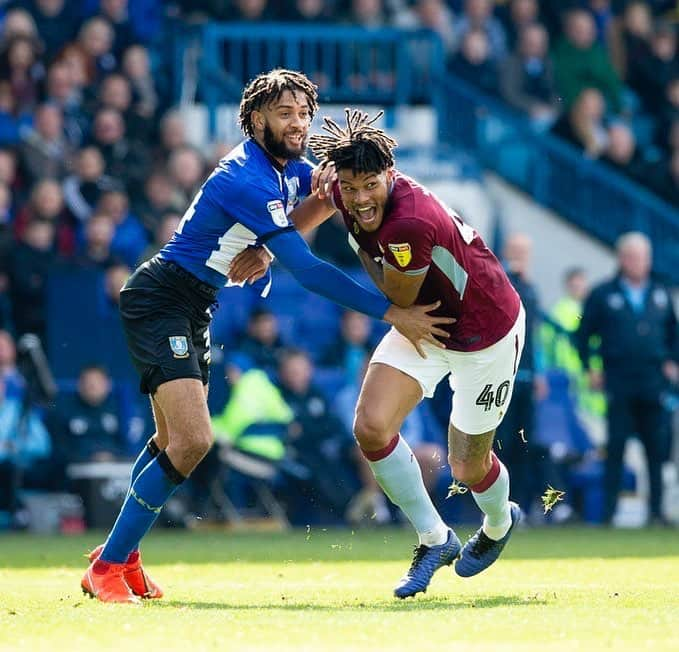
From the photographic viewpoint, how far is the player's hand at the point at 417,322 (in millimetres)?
8195

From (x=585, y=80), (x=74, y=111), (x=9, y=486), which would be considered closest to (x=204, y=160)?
(x=74, y=111)

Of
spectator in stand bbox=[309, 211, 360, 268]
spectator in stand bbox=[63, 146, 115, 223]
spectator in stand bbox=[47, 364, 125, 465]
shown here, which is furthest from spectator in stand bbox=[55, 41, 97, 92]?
spectator in stand bbox=[47, 364, 125, 465]

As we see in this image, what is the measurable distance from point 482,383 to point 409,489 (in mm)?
622

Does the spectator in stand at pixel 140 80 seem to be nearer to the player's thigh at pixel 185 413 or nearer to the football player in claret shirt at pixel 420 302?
the football player in claret shirt at pixel 420 302

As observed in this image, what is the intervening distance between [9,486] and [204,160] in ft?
12.9

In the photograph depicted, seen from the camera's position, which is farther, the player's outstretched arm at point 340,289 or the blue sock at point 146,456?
the blue sock at point 146,456

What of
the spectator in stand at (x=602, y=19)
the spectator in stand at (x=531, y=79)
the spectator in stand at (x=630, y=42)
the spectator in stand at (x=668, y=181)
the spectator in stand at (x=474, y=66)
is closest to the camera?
the spectator in stand at (x=668, y=181)

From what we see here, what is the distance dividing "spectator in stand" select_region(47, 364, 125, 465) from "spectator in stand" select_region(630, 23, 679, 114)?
8349 mm

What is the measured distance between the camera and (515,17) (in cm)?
2006

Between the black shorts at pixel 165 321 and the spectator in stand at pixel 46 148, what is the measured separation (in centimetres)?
728

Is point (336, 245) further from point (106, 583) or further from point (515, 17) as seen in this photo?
point (106, 583)

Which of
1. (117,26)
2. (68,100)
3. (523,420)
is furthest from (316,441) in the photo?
(117,26)

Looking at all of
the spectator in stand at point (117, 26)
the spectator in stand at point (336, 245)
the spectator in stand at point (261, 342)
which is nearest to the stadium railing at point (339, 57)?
the spectator in stand at point (117, 26)

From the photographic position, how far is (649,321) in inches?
598
